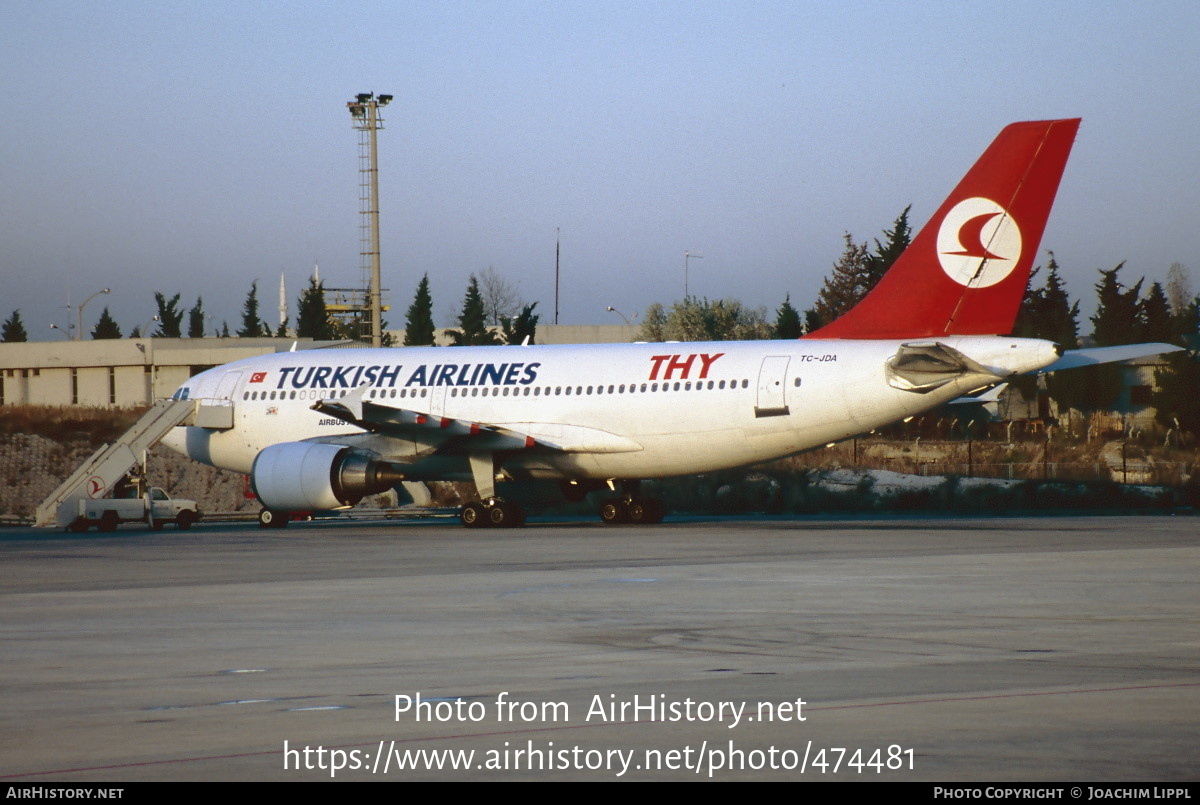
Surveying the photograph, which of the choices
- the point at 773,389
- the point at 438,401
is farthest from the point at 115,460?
the point at 773,389

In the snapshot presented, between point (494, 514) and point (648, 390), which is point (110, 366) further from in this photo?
point (648, 390)

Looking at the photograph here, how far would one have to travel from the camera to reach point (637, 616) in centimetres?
1204

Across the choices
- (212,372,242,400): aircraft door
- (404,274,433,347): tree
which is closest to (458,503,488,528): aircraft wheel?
(212,372,242,400): aircraft door

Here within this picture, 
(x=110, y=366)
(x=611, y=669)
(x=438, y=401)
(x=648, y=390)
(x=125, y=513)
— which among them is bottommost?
(x=125, y=513)

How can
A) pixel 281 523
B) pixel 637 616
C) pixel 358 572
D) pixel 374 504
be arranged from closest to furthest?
pixel 637 616 → pixel 358 572 → pixel 281 523 → pixel 374 504

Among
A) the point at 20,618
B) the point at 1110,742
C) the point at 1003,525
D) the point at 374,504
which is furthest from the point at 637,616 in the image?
the point at 374,504

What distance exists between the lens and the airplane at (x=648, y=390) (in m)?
24.8

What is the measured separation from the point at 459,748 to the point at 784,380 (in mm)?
20176

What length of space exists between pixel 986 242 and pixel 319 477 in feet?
43.2

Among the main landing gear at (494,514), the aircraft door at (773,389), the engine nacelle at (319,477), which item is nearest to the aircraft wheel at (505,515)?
the main landing gear at (494,514)

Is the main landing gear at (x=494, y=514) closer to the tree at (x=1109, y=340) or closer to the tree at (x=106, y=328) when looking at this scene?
the tree at (x=1109, y=340)

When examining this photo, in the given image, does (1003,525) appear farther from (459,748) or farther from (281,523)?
(459,748)

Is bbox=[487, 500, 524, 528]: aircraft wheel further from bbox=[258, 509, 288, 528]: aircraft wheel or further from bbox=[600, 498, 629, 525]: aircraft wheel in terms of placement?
bbox=[258, 509, 288, 528]: aircraft wheel

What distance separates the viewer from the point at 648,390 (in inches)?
1085
